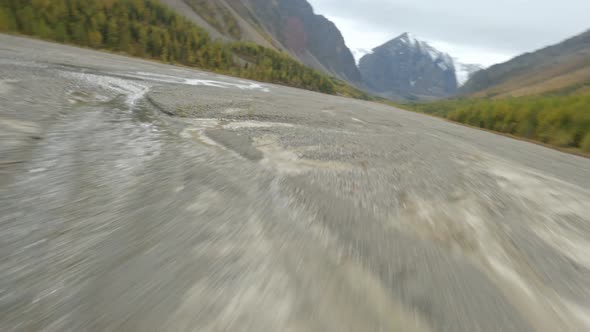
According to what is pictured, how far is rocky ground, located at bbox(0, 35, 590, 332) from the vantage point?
0.79m

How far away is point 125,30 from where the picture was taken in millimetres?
36219

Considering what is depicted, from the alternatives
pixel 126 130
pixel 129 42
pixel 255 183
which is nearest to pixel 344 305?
pixel 255 183

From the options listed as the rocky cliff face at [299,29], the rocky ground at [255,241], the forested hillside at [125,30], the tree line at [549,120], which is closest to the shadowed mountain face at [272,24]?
the rocky cliff face at [299,29]

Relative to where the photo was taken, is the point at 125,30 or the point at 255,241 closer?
the point at 255,241

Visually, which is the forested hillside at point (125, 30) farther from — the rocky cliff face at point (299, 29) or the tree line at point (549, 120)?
the rocky cliff face at point (299, 29)

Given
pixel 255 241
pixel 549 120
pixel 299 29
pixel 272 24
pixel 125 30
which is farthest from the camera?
pixel 299 29

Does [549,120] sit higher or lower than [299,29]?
lower

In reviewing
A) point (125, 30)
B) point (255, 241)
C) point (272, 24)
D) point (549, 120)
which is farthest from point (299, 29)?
point (255, 241)

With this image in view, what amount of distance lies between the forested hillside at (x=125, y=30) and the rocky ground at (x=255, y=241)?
126 ft

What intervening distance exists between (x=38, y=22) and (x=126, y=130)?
4089 centimetres

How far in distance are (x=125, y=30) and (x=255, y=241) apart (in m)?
47.7

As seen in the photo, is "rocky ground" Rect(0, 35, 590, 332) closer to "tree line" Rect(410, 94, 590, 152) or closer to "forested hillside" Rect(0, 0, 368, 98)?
"tree line" Rect(410, 94, 590, 152)

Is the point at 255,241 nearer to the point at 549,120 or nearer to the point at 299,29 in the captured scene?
the point at 549,120

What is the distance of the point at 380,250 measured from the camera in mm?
1224
